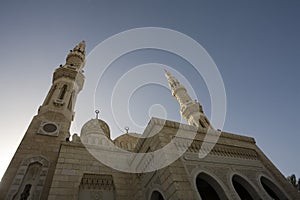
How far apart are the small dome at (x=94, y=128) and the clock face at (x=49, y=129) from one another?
3521mm

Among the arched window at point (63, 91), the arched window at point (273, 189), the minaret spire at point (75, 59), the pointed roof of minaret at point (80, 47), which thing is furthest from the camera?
the pointed roof of minaret at point (80, 47)

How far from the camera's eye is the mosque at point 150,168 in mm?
7195

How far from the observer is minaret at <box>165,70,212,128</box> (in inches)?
817

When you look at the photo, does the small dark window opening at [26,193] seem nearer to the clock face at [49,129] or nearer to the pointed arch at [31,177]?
the pointed arch at [31,177]

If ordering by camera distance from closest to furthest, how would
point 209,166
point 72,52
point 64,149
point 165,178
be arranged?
point 165,178, point 209,166, point 64,149, point 72,52

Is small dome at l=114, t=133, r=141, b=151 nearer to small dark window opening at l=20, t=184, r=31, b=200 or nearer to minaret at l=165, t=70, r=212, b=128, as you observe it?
minaret at l=165, t=70, r=212, b=128

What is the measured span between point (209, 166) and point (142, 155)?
299 cm

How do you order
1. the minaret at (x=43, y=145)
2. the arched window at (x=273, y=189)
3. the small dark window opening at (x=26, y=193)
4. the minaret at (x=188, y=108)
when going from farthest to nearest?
the minaret at (x=188, y=108), the minaret at (x=43, y=145), the small dark window opening at (x=26, y=193), the arched window at (x=273, y=189)

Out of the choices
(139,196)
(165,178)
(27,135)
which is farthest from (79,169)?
(165,178)

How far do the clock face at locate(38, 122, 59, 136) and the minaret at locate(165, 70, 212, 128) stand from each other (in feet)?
43.3

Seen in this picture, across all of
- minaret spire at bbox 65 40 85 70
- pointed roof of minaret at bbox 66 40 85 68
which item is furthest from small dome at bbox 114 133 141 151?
pointed roof of minaret at bbox 66 40 85 68

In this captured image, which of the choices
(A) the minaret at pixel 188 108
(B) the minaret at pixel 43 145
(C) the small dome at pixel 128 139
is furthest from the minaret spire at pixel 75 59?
(A) the minaret at pixel 188 108

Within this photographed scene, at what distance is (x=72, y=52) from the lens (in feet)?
68.5

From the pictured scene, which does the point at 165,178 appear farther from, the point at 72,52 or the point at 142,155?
the point at 72,52
